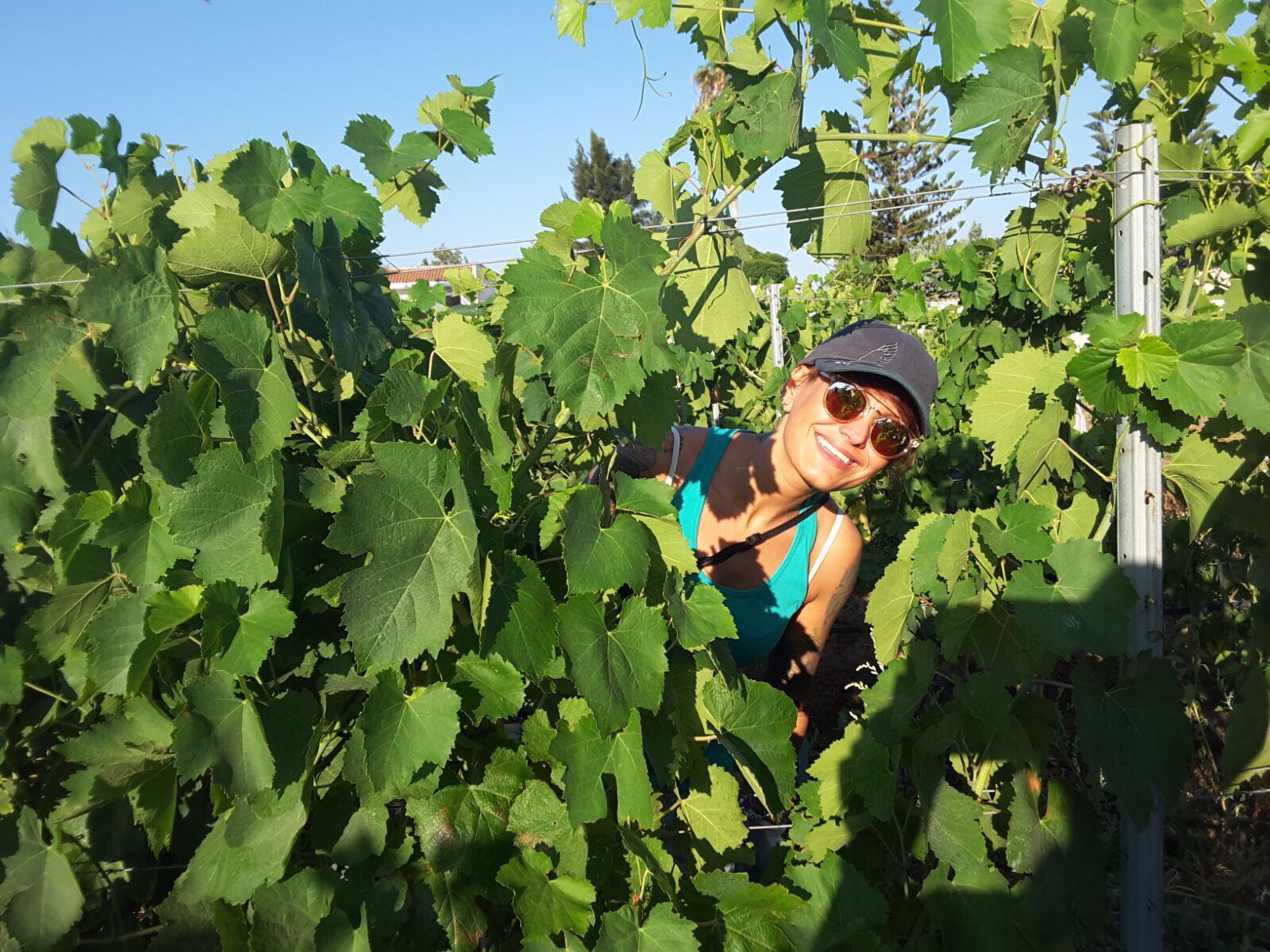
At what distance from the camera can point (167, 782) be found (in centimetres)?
160

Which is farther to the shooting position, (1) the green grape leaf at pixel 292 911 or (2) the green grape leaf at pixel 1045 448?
(2) the green grape leaf at pixel 1045 448

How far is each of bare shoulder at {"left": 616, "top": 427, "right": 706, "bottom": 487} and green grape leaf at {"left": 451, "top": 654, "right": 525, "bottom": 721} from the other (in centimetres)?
82

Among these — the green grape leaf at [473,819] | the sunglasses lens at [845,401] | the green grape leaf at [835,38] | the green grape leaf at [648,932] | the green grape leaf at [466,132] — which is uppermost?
the green grape leaf at [835,38]

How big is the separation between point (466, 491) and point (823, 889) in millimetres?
966

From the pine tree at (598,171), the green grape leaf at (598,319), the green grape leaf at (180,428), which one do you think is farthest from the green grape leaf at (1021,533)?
the pine tree at (598,171)

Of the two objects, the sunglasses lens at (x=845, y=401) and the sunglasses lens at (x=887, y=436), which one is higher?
the sunglasses lens at (x=845, y=401)

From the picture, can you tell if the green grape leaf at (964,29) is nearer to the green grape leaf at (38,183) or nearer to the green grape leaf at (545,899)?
the green grape leaf at (545,899)

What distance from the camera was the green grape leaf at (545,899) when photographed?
1354 millimetres

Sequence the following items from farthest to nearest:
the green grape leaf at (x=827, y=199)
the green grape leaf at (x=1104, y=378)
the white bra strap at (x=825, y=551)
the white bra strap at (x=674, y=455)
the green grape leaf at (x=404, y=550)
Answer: the white bra strap at (x=825, y=551)
the white bra strap at (x=674, y=455)
the green grape leaf at (x=827, y=199)
the green grape leaf at (x=1104, y=378)
the green grape leaf at (x=404, y=550)

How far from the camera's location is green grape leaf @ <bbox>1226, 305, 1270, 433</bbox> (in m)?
1.72

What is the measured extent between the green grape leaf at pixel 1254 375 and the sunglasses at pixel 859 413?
73 centimetres

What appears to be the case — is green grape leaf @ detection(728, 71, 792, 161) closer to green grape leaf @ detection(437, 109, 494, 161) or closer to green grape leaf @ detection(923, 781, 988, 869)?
green grape leaf @ detection(437, 109, 494, 161)

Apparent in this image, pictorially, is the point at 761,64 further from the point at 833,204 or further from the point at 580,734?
the point at 580,734

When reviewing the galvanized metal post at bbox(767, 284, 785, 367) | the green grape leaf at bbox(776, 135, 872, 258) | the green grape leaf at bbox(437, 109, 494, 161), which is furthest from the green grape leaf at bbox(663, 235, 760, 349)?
the galvanized metal post at bbox(767, 284, 785, 367)
